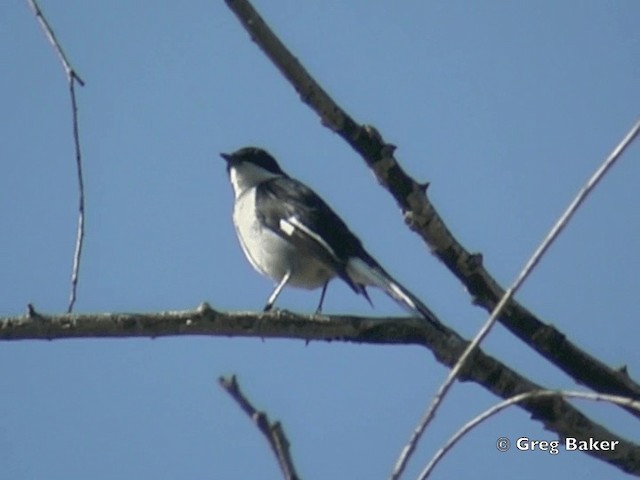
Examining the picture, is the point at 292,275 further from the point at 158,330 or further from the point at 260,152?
the point at 158,330

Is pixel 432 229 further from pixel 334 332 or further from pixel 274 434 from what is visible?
pixel 274 434

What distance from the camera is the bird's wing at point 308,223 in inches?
249

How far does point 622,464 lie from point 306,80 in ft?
5.55

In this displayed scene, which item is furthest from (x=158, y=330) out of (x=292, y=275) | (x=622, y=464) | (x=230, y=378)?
(x=292, y=275)

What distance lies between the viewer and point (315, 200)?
6.97 meters

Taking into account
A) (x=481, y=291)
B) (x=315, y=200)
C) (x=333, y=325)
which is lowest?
(x=333, y=325)

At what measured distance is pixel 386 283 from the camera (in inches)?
224

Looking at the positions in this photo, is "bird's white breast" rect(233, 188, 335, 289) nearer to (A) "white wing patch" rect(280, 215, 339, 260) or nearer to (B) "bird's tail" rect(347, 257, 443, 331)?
(A) "white wing patch" rect(280, 215, 339, 260)

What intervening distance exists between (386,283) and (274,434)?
3615 millimetres

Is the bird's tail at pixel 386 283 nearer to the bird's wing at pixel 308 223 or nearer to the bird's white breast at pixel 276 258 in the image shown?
the bird's wing at pixel 308 223

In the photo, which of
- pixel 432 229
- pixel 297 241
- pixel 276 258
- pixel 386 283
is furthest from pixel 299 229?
pixel 432 229

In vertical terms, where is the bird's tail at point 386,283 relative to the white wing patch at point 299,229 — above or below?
below

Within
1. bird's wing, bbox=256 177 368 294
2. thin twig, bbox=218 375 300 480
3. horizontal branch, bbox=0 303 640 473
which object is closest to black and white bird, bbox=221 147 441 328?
bird's wing, bbox=256 177 368 294

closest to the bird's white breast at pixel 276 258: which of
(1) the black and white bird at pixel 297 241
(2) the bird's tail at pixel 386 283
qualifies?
(1) the black and white bird at pixel 297 241
